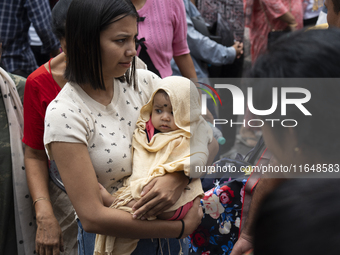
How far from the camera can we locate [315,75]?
0.89 m

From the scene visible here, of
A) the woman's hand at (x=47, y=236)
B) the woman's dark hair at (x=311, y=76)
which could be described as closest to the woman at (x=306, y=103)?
the woman's dark hair at (x=311, y=76)

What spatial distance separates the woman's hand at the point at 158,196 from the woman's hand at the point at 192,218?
0.37ft

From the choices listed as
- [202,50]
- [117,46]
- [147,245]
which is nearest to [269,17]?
[202,50]

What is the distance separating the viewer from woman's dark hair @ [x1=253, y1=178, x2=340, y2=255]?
68 cm

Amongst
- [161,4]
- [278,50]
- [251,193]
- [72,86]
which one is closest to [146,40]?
[161,4]

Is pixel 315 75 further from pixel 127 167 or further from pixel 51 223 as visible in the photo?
pixel 51 223

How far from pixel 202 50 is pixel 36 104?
2.09 metres

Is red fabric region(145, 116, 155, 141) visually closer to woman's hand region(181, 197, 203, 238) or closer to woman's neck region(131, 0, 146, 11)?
woman's hand region(181, 197, 203, 238)

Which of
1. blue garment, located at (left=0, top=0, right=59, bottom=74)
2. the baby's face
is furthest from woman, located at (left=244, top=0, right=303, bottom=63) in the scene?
the baby's face

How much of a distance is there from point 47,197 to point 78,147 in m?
0.56

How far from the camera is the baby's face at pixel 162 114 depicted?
67.4 inches

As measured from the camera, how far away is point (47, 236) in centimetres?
173

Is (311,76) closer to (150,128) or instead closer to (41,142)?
(150,128)

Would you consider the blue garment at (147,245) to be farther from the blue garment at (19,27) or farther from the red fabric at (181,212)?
the blue garment at (19,27)
